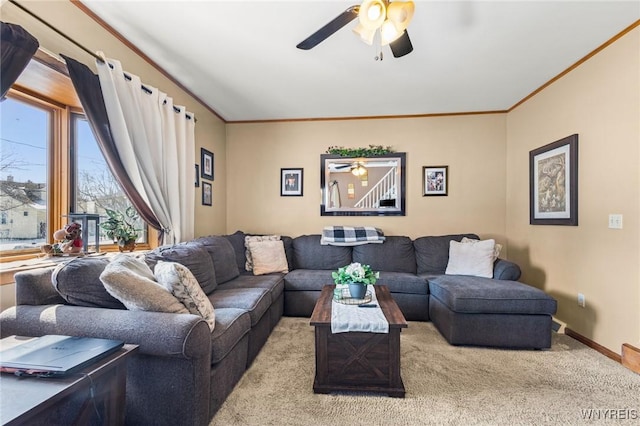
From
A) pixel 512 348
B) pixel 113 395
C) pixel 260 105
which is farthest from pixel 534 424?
pixel 260 105

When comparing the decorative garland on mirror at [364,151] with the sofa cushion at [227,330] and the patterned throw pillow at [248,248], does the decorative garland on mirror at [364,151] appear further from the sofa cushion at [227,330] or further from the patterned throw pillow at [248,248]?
the sofa cushion at [227,330]

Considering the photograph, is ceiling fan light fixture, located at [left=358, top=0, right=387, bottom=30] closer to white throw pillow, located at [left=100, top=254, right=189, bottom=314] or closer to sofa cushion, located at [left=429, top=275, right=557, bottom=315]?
white throw pillow, located at [left=100, top=254, right=189, bottom=314]

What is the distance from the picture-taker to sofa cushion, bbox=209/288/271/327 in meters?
2.17

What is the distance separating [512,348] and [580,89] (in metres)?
2.47

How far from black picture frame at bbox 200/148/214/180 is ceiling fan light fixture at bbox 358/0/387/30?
2.73 m

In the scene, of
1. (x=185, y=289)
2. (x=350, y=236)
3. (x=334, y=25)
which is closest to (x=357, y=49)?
(x=334, y=25)

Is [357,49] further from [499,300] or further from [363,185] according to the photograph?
[499,300]

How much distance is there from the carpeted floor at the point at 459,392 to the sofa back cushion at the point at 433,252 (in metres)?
1.19

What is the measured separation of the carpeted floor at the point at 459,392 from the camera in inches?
64.4

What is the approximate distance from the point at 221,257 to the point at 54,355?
1.75 meters

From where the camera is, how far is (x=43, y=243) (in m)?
2.02

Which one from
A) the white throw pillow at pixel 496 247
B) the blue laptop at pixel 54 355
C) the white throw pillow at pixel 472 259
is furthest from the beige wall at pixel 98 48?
the white throw pillow at pixel 496 247

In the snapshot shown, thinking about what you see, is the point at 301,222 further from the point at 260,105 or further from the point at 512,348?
the point at 512,348

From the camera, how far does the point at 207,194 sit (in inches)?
148
